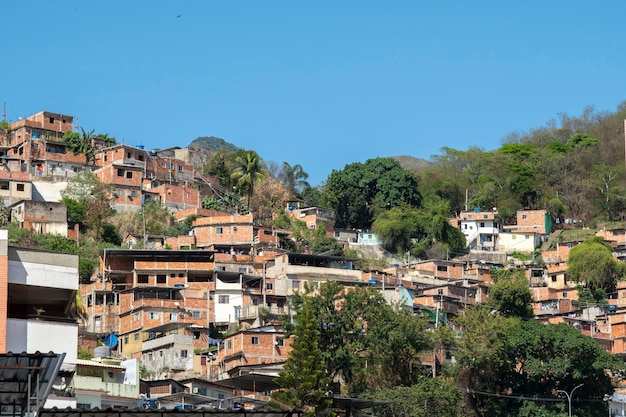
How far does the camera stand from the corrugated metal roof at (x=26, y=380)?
46.7 ft

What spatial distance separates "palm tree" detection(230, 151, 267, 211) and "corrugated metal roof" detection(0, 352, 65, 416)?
68963 mm

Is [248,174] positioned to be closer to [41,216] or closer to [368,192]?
[368,192]

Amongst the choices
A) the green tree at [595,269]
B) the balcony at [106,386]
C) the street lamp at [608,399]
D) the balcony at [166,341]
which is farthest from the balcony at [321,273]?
the balcony at [106,386]

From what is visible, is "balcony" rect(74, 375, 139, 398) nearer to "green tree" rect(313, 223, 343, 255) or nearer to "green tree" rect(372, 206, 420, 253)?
"green tree" rect(313, 223, 343, 255)

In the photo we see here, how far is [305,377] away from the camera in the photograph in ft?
136

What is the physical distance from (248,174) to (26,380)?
229 feet

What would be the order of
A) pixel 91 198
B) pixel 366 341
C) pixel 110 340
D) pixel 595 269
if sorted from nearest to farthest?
pixel 366 341, pixel 110 340, pixel 91 198, pixel 595 269

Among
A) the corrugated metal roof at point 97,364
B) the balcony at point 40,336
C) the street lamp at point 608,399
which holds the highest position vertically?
the balcony at point 40,336

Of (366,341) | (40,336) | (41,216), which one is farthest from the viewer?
(41,216)

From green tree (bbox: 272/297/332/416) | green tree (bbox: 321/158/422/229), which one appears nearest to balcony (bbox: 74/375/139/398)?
green tree (bbox: 272/297/332/416)

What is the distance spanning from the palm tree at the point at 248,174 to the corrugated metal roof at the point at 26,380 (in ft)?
226

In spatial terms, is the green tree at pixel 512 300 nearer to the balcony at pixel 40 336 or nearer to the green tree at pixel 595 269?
the green tree at pixel 595 269

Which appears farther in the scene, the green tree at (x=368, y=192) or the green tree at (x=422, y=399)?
the green tree at (x=368, y=192)

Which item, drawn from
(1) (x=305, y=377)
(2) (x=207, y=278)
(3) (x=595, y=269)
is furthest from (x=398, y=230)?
(1) (x=305, y=377)
